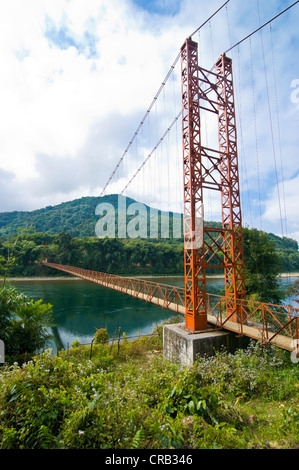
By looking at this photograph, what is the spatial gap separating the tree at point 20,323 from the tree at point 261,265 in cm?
917

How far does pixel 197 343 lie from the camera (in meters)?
5.19

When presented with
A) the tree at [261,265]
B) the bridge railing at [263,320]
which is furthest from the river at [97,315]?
the tree at [261,265]

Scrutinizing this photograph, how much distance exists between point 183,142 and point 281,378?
600cm

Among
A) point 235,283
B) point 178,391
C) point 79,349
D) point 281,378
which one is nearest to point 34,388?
point 178,391

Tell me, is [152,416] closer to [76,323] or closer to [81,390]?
[81,390]

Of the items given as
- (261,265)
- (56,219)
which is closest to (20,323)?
(261,265)

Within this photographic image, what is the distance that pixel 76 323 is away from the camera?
1452 centimetres

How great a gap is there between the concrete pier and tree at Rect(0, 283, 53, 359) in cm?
366

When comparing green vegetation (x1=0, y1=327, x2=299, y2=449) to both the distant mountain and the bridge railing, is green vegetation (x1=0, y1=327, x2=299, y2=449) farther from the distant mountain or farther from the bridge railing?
the distant mountain

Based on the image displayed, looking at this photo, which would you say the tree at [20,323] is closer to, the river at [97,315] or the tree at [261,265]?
the river at [97,315]

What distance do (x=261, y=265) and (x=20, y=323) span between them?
10.8 m

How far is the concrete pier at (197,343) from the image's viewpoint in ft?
17.0

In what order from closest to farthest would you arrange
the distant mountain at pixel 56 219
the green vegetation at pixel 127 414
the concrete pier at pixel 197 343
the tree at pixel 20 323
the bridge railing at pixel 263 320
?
Result: the green vegetation at pixel 127 414, the bridge railing at pixel 263 320, the concrete pier at pixel 197 343, the tree at pixel 20 323, the distant mountain at pixel 56 219

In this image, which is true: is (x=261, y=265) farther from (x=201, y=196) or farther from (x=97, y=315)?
(x=97, y=315)
